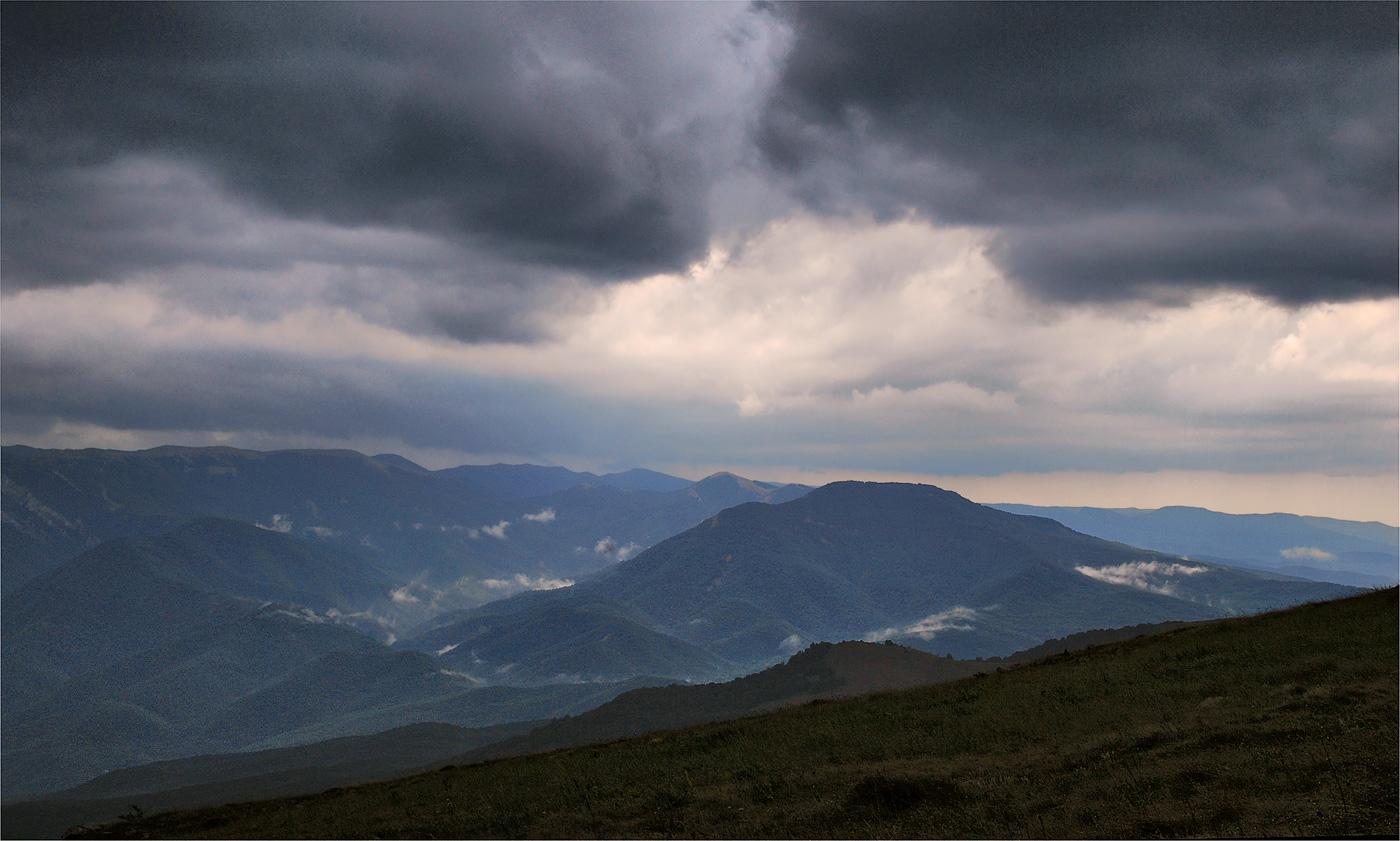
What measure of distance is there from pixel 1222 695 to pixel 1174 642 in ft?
61.7

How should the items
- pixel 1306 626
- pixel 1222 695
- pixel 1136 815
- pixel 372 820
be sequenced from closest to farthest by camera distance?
pixel 1136 815 → pixel 1222 695 → pixel 372 820 → pixel 1306 626

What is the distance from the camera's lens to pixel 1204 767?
26.2 meters

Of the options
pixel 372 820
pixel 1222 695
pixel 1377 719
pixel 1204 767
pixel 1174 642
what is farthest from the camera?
pixel 1174 642

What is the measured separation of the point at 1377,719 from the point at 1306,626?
2239 centimetres

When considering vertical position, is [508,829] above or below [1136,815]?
below

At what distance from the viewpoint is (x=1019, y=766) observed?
3148cm

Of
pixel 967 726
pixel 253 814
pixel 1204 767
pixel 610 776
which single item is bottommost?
pixel 253 814

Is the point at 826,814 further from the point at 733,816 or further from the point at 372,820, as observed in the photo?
the point at 372,820

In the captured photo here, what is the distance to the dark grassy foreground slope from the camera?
78.3 ft

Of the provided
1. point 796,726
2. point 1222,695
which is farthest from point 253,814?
point 1222,695

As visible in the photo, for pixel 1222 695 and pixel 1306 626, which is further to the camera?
pixel 1306 626

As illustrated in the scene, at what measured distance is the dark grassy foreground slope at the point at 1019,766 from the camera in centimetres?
2388

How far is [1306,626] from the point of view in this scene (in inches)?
1863

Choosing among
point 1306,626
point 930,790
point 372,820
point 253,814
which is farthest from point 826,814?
point 253,814
